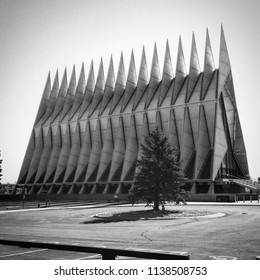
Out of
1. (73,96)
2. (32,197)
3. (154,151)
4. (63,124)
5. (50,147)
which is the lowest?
(32,197)

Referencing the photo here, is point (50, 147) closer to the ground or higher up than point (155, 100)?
closer to the ground

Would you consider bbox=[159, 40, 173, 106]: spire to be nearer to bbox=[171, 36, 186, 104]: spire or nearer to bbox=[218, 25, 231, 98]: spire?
bbox=[171, 36, 186, 104]: spire

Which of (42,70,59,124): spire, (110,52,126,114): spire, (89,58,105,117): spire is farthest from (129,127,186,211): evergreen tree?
(42,70,59,124): spire

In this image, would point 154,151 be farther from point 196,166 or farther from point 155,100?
point 155,100

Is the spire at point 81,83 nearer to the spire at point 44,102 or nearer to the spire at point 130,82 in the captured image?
the spire at point 44,102

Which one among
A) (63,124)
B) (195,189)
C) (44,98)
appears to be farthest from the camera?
(44,98)

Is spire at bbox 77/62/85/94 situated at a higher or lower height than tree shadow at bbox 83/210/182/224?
higher

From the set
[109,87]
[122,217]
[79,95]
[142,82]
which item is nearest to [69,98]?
[79,95]

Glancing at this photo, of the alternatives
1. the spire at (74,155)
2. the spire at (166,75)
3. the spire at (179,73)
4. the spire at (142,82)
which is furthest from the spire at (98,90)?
the spire at (179,73)

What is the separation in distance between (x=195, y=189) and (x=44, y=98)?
50.1 meters

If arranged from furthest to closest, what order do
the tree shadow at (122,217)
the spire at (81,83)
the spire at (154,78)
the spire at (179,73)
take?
the spire at (81,83), the spire at (154,78), the spire at (179,73), the tree shadow at (122,217)

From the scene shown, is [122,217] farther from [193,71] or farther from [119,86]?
[119,86]

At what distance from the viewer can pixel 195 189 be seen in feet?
163
